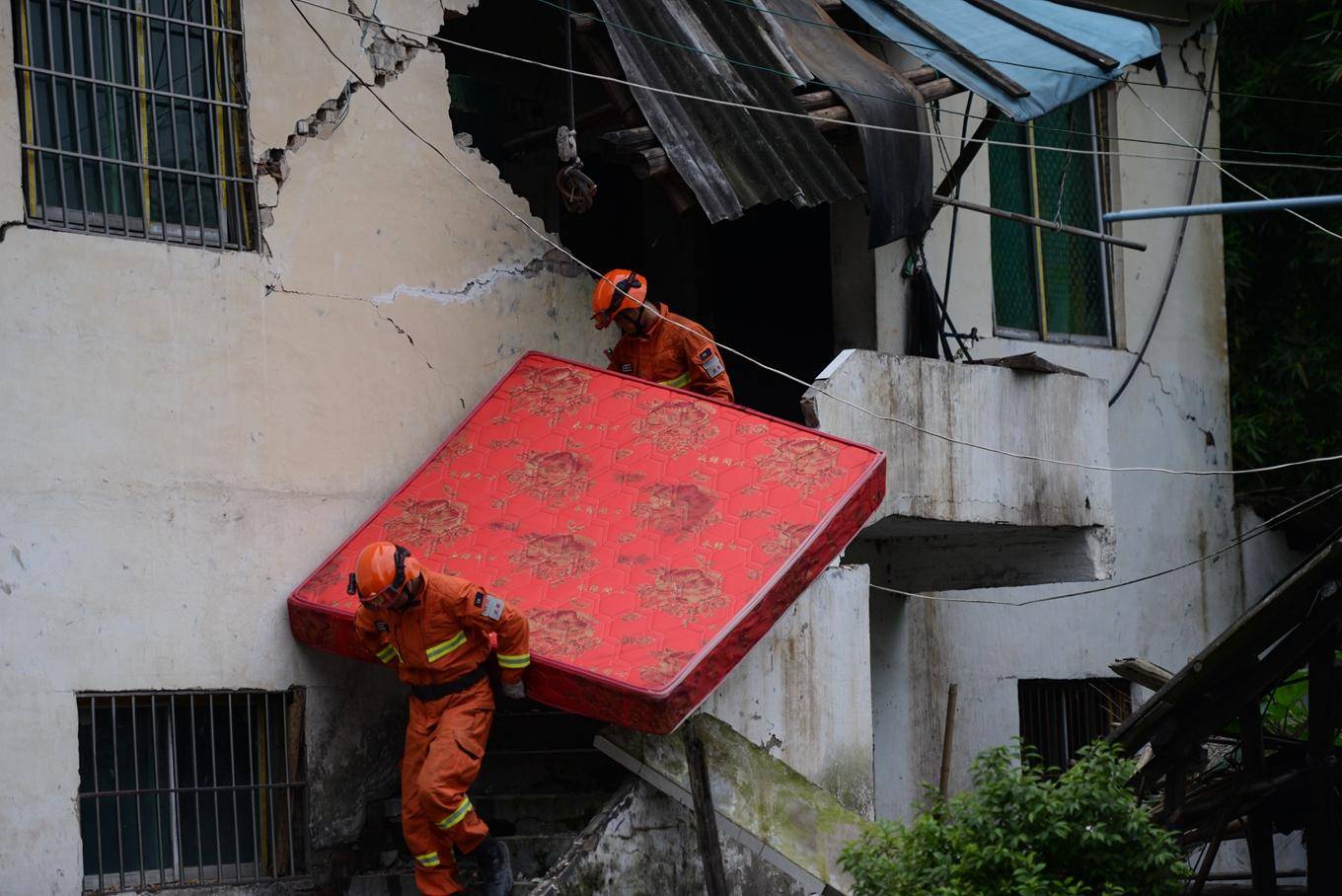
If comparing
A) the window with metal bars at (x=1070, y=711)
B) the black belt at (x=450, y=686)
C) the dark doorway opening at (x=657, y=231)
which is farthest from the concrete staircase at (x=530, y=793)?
the window with metal bars at (x=1070, y=711)

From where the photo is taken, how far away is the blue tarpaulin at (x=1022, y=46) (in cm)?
1070

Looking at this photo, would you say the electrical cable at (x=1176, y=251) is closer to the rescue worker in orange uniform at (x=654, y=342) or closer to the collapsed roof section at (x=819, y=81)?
the collapsed roof section at (x=819, y=81)

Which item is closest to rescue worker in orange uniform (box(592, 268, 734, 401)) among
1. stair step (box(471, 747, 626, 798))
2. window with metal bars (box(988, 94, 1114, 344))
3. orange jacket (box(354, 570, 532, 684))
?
stair step (box(471, 747, 626, 798))

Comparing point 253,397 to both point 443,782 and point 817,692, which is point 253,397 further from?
point 817,692

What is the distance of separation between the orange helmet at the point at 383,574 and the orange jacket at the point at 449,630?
12cm

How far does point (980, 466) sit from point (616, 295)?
2579mm

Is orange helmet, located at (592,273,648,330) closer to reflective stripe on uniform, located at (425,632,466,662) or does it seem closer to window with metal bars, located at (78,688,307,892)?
reflective stripe on uniform, located at (425,632,466,662)

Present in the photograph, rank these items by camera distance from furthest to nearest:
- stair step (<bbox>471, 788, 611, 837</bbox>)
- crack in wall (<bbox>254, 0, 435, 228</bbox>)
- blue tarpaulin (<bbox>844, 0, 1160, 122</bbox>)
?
blue tarpaulin (<bbox>844, 0, 1160, 122</bbox>), crack in wall (<bbox>254, 0, 435, 228</bbox>), stair step (<bbox>471, 788, 611, 837</bbox>)

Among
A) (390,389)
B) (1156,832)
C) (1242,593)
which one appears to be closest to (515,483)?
(390,389)

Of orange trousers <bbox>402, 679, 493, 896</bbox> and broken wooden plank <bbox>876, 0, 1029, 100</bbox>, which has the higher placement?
broken wooden plank <bbox>876, 0, 1029, 100</bbox>

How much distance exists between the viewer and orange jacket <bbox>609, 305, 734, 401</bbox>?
9.95 m

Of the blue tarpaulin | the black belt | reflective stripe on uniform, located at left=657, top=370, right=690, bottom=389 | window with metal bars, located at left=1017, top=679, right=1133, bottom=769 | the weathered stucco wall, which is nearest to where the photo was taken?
the black belt

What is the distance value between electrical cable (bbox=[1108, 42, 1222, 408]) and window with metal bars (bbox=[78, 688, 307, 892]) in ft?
24.0

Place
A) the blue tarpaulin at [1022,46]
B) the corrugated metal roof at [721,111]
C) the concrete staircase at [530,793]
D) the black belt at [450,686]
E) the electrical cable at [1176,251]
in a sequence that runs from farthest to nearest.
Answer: the electrical cable at [1176,251]
the blue tarpaulin at [1022,46]
the corrugated metal roof at [721,111]
the concrete staircase at [530,793]
the black belt at [450,686]
